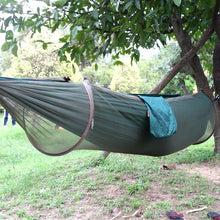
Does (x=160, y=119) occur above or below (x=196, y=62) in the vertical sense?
below

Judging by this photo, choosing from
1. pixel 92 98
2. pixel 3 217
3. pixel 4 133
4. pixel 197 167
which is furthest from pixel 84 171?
pixel 4 133

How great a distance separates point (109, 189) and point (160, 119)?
46.8 inches

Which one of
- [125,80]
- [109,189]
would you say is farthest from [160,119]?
[125,80]

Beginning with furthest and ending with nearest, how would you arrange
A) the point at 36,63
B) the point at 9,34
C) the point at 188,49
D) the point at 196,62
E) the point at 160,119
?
the point at 36,63 < the point at 196,62 < the point at 188,49 < the point at 9,34 < the point at 160,119

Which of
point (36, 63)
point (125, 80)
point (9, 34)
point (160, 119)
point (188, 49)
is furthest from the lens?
point (125, 80)

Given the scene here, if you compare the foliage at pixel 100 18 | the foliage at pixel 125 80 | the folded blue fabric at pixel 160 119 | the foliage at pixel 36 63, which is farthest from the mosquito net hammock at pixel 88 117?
the foliage at pixel 125 80

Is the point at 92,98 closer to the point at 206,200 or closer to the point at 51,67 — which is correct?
the point at 206,200

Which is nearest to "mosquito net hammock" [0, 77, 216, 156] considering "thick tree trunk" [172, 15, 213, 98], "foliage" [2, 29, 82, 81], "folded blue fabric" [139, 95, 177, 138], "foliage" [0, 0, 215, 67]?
"folded blue fabric" [139, 95, 177, 138]

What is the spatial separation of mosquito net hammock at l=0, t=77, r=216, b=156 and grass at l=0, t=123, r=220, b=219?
0.59m

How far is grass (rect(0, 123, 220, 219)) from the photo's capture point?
241 cm

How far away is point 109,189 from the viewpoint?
2807 millimetres

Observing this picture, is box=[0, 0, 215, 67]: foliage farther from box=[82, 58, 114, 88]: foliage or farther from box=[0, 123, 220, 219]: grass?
box=[82, 58, 114, 88]: foliage

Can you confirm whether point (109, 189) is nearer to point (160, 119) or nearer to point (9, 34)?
point (160, 119)

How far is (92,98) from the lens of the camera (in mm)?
1651
